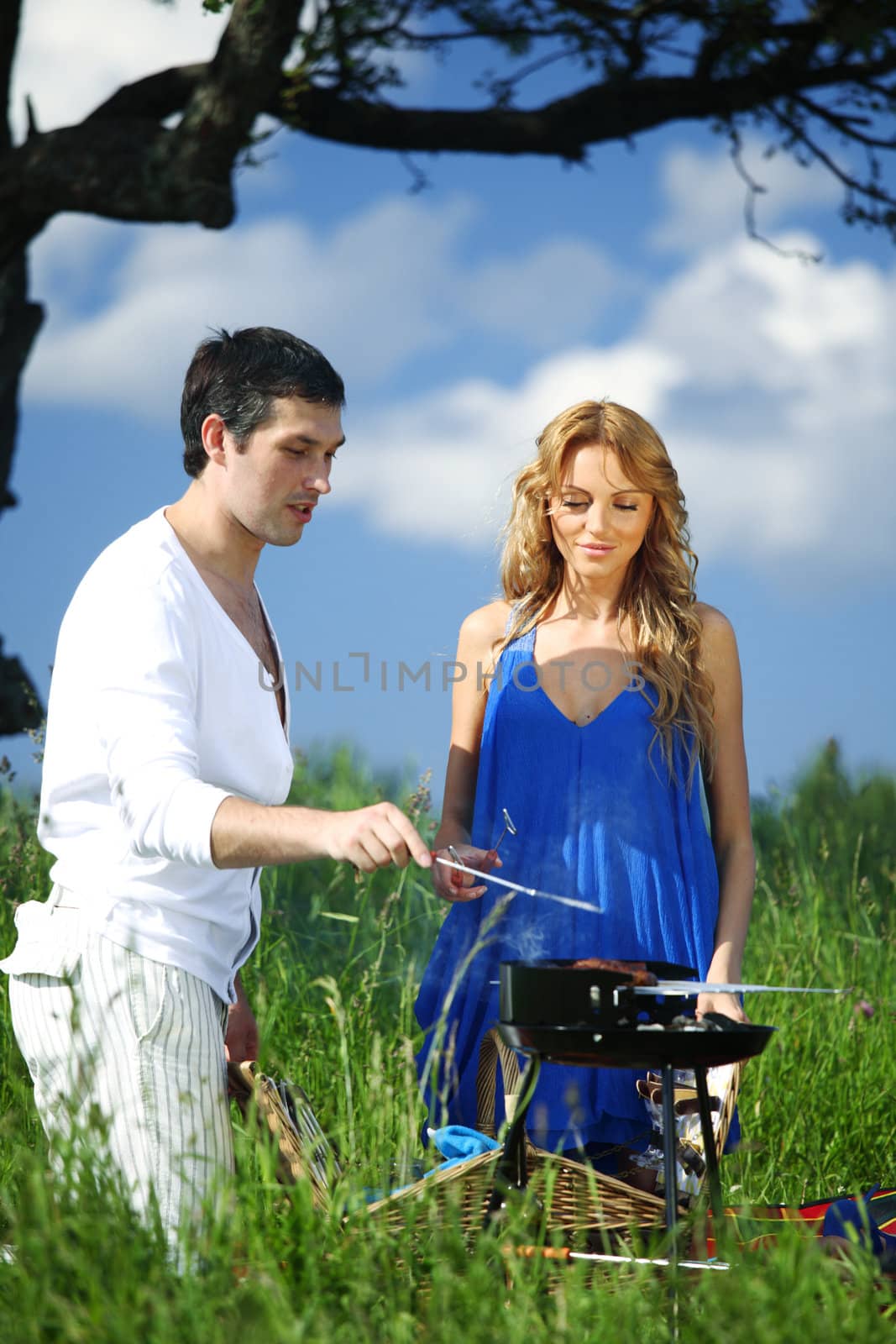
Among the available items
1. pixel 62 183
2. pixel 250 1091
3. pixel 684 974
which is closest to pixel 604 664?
pixel 684 974

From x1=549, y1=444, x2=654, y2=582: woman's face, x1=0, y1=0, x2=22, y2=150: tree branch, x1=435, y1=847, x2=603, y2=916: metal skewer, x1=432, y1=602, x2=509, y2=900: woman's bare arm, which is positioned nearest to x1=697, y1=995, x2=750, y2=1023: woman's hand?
x1=435, y1=847, x2=603, y2=916: metal skewer

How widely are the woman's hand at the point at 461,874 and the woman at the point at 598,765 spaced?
0.07 metres

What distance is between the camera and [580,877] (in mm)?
3434

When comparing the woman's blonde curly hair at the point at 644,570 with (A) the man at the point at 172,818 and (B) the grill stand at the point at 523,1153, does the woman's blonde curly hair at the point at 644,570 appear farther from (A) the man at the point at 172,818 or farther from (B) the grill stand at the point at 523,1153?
(B) the grill stand at the point at 523,1153

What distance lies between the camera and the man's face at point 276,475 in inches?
117

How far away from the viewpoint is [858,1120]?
4812 millimetres

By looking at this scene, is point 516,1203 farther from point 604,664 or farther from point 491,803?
point 604,664

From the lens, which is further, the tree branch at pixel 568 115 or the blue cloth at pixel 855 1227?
the tree branch at pixel 568 115

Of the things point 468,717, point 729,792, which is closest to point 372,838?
point 468,717

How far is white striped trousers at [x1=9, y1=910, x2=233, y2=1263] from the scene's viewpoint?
259 centimetres

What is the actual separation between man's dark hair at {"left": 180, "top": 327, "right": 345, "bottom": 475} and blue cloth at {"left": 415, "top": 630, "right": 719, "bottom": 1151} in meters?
1.01

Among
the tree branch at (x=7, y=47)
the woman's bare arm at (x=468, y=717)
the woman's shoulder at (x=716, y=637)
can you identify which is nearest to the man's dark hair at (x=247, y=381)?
the woman's bare arm at (x=468, y=717)

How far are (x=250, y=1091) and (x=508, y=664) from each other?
1.26m

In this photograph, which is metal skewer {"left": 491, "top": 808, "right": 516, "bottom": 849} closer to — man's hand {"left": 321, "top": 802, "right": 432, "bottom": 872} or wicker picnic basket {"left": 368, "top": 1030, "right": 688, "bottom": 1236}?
wicker picnic basket {"left": 368, "top": 1030, "right": 688, "bottom": 1236}
